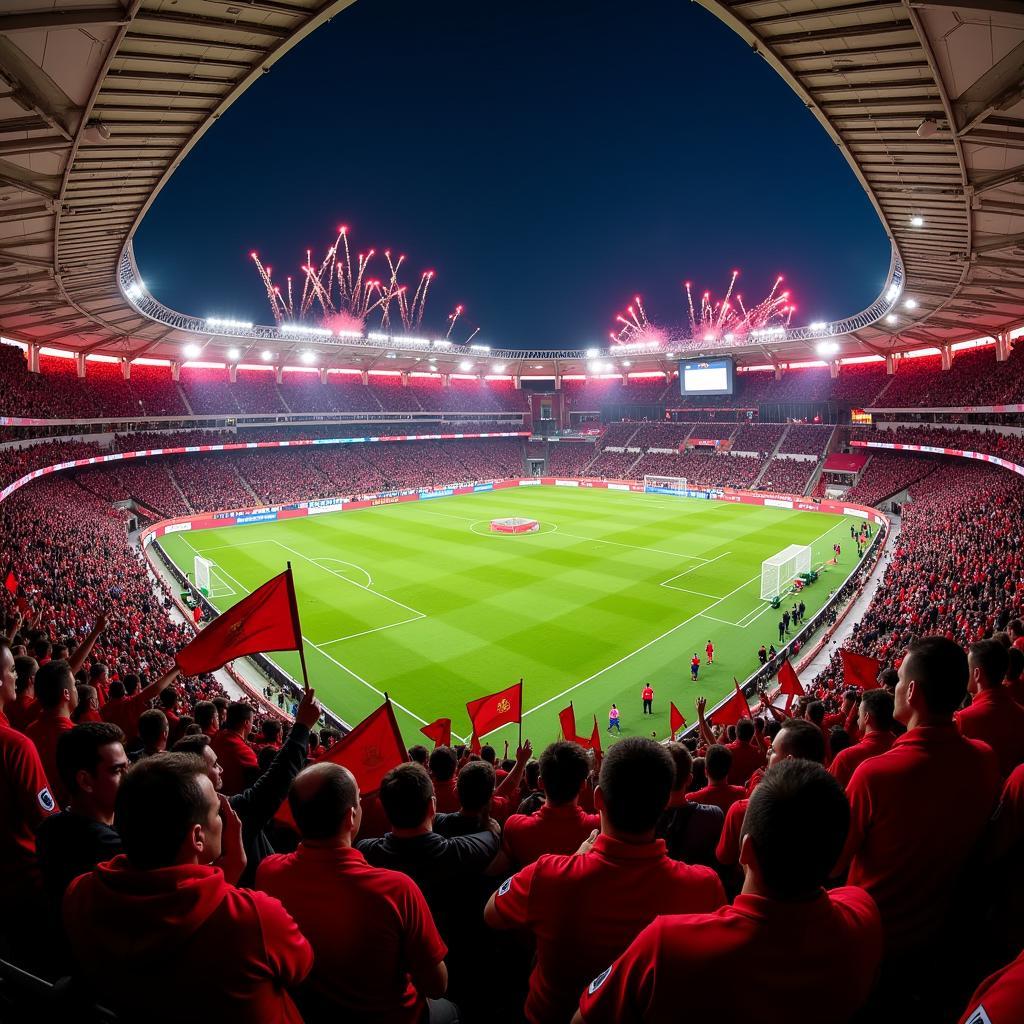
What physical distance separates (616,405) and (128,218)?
70264 mm

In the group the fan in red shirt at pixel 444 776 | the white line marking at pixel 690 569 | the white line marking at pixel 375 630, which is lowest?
the white line marking at pixel 375 630

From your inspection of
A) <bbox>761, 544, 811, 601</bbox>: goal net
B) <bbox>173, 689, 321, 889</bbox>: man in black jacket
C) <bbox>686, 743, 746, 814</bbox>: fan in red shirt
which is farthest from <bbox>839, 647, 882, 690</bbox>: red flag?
<bbox>761, 544, 811, 601</bbox>: goal net

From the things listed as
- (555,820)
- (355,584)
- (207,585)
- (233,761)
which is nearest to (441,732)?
(233,761)

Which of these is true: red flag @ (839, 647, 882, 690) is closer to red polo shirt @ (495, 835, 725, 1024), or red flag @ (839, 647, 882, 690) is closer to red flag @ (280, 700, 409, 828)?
red flag @ (280, 700, 409, 828)

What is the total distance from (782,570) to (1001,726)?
27.7m

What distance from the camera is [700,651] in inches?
944

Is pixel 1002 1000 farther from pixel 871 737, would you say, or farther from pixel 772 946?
pixel 871 737

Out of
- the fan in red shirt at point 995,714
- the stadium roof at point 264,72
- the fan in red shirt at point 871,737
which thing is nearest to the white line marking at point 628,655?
the fan in red shirt at point 871,737

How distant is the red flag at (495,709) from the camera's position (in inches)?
475

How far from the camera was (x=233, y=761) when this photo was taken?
684cm

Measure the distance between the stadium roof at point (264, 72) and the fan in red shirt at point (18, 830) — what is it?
479 inches

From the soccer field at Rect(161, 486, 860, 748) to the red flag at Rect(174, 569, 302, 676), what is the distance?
1225cm

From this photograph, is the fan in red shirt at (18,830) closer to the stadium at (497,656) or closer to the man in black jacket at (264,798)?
the stadium at (497,656)

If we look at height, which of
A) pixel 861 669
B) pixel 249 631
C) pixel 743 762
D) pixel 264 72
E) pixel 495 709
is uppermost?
pixel 264 72
